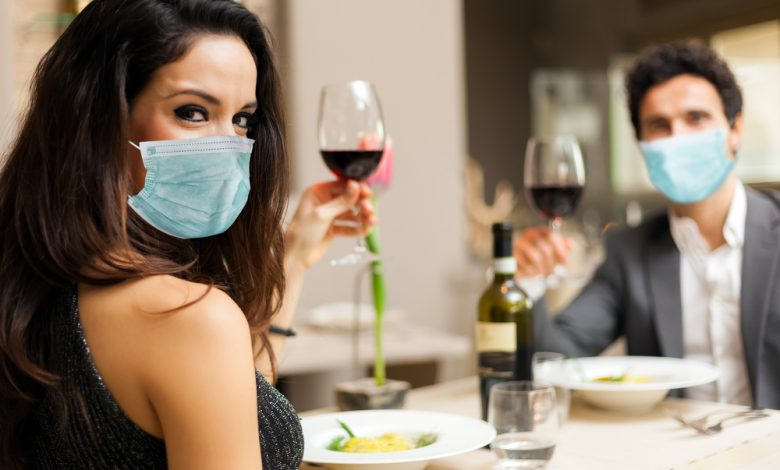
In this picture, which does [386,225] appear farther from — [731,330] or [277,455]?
[277,455]

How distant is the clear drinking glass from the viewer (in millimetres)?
1170

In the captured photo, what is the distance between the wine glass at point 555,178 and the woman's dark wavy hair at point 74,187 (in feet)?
2.65

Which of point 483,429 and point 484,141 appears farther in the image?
point 484,141

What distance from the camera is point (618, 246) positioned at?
2105 millimetres

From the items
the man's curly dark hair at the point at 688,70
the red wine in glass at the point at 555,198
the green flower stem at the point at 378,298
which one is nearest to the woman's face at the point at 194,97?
the green flower stem at the point at 378,298

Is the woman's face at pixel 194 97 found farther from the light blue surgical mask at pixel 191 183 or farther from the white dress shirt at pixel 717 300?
the white dress shirt at pixel 717 300

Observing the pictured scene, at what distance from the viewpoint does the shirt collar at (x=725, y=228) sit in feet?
6.50

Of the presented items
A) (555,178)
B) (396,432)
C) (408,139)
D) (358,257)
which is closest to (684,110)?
(555,178)

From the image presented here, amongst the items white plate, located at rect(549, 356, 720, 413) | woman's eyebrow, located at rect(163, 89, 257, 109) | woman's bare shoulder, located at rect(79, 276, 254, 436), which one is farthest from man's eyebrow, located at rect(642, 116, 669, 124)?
woman's bare shoulder, located at rect(79, 276, 254, 436)

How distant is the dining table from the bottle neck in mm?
263

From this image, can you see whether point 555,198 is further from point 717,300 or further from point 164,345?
point 164,345

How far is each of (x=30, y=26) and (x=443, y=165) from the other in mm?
1659

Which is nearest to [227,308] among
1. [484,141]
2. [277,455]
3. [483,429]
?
[277,455]

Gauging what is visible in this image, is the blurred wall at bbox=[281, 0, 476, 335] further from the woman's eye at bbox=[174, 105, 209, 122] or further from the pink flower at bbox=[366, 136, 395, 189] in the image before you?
the woman's eye at bbox=[174, 105, 209, 122]
